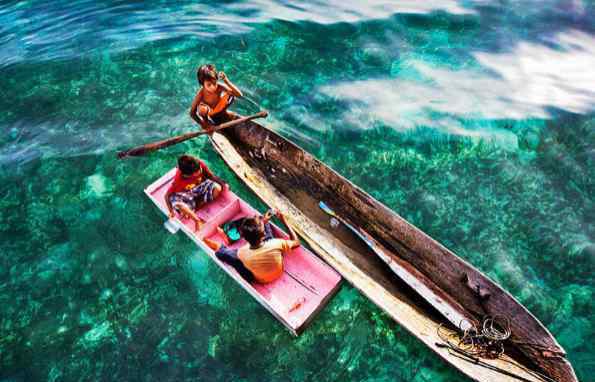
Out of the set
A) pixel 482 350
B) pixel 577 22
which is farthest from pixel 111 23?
pixel 577 22

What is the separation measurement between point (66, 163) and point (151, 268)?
13.2 feet

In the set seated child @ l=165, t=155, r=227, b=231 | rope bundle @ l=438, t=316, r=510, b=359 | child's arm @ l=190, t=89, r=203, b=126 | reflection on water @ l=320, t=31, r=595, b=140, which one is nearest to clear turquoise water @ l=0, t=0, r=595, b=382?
reflection on water @ l=320, t=31, r=595, b=140

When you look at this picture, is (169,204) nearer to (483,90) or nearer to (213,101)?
(213,101)

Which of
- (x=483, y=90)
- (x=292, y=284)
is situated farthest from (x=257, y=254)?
(x=483, y=90)

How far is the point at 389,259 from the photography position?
7.13 meters

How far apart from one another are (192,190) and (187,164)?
83cm

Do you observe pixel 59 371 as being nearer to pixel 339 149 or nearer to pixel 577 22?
pixel 339 149

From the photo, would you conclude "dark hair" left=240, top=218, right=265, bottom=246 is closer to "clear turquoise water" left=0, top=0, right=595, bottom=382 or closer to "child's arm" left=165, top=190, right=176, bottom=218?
"clear turquoise water" left=0, top=0, right=595, bottom=382

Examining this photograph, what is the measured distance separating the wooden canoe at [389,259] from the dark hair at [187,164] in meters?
1.17

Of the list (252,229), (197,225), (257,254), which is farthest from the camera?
(197,225)

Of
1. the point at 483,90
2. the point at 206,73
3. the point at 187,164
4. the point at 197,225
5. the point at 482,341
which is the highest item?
the point at 206,73

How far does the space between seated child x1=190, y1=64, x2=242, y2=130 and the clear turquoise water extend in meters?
0.97

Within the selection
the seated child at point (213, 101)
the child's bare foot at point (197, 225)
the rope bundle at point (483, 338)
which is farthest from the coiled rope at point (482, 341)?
the seated child at point (213, 101)

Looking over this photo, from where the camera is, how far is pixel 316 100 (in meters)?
10.7
